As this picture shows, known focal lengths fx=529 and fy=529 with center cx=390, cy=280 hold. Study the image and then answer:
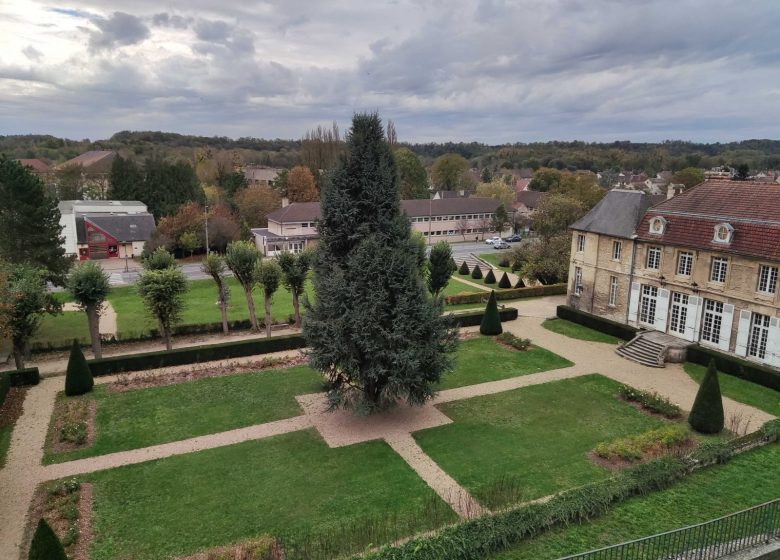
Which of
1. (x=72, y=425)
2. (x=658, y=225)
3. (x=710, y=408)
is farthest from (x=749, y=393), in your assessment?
(x=72, y=425)

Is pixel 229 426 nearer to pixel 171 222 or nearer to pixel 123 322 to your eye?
→ pixel 123 322

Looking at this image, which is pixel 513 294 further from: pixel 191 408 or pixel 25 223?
pixel 25 223

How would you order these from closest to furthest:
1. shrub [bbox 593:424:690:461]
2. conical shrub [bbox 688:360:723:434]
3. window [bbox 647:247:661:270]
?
shrub [bbox 593:424:690:461] < conical shrub [bbox 688:360:723:434] < window [bbox 647:247:661:270]

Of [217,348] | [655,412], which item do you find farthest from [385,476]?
[217,348]

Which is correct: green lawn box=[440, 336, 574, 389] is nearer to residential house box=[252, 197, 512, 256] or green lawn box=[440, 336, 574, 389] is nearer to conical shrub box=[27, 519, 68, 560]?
conical shrub box=[27, 519, 68, 560]

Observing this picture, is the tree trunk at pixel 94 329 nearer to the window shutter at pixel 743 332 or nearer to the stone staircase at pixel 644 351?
the stone staircase at pixel 644 351

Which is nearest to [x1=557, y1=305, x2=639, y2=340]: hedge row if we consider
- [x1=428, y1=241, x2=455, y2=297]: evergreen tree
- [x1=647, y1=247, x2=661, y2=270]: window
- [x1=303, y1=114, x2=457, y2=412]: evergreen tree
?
[x1=647, y1=247, x2=661, y2=270]: window
